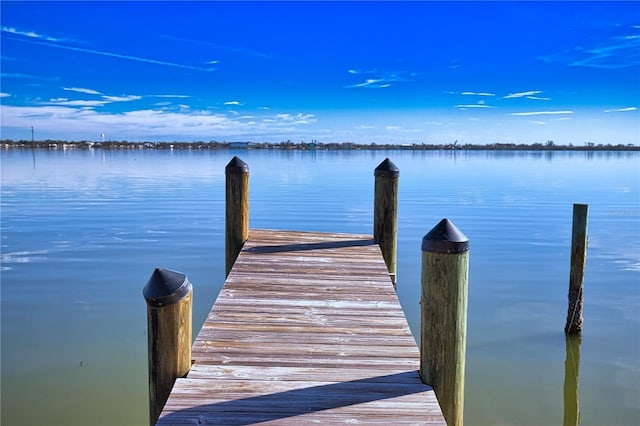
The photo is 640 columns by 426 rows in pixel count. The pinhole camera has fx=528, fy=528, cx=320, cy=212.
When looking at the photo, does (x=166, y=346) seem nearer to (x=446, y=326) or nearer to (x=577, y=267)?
(x=446, y=326)

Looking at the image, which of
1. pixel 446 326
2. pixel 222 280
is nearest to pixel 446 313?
pixel 446 326

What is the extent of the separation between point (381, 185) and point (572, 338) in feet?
Answer: 14.1

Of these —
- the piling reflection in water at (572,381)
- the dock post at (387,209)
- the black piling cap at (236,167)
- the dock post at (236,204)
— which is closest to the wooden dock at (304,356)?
the dock post at (236,204)

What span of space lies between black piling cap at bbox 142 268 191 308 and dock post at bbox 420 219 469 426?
1863 millimetres

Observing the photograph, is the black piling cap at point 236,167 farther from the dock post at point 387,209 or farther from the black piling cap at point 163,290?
the black piling cap at point 163,290

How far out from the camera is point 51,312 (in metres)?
9.93

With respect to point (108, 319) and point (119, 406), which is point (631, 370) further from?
point (108, 319)

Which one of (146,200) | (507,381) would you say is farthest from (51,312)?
(146,200)

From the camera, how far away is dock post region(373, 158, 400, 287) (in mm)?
8844

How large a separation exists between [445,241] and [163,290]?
211cm

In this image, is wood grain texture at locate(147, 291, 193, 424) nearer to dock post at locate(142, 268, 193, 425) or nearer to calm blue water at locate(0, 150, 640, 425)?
dock post at locate(142, 268, 193, 425)

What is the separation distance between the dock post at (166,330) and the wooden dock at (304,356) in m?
0.14

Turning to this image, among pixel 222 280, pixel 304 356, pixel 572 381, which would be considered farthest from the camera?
pixel 222 280

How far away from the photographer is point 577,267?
932cm
